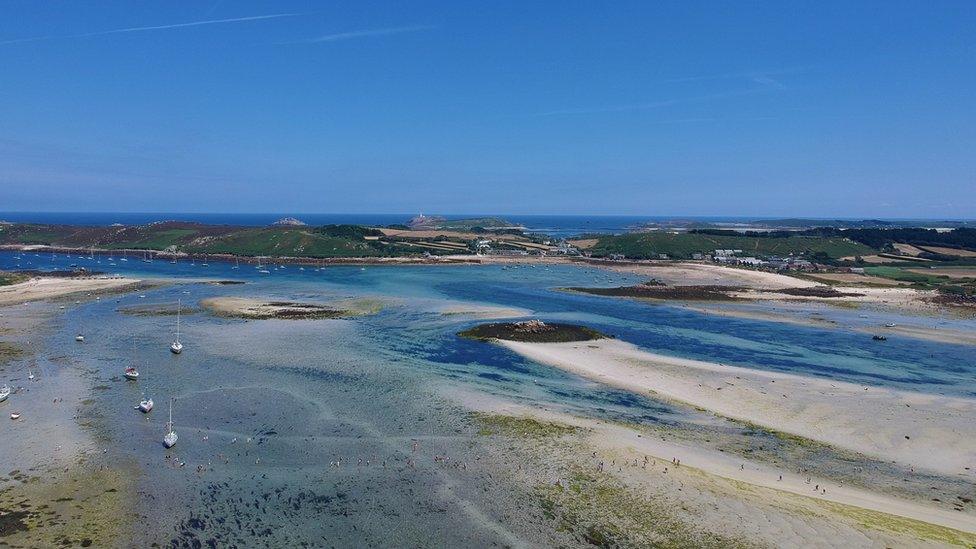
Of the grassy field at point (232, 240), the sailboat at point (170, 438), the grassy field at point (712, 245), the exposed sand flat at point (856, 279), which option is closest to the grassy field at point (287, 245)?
the grassy field at point (232, 240)

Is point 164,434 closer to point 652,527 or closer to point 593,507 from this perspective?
point 593,507

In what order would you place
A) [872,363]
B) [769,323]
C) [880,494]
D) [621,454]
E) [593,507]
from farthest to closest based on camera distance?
[769,323] → [872,363] → [621,454] → [880,494] → [593,507]

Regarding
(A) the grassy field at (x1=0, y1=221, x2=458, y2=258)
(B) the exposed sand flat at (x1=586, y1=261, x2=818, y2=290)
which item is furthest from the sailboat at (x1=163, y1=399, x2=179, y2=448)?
(A) the grassy field at (x1=0, y1=221, x2=458, y2=258)

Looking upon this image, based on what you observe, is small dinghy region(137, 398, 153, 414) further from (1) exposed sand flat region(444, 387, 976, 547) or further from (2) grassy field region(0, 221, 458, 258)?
(2) grassy field region(0, 221, 458, 258)

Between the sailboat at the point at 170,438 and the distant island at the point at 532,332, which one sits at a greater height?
the distant island at the point at 532,332

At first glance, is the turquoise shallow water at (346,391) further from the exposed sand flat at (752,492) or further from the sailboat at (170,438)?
the exposed sand flat at (752,492)

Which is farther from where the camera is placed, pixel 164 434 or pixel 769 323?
pixel 769 323

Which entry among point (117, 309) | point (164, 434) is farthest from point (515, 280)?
point (164, 434)
